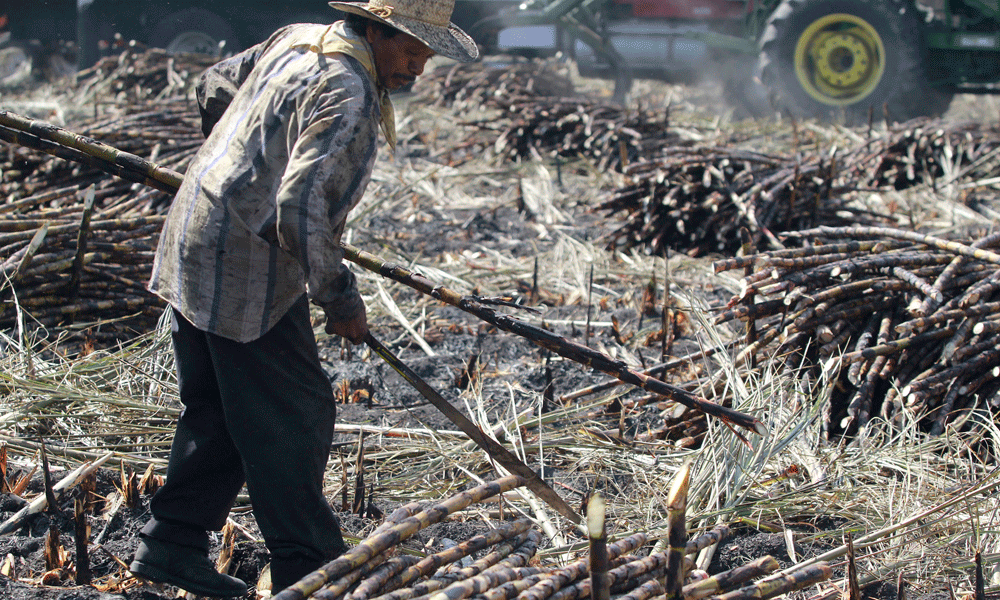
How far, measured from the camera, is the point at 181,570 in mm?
2225

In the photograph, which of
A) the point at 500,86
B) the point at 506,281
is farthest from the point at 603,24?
the point at 506,281

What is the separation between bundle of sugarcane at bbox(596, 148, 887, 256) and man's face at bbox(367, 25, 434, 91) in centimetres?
366

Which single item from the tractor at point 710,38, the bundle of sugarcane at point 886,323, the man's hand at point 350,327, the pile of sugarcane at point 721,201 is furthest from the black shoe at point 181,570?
the tractor at point 710,38

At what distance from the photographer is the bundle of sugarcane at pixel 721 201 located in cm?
549

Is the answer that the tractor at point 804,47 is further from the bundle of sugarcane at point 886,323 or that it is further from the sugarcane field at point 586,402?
the bundle of sugarcane at point 886,323

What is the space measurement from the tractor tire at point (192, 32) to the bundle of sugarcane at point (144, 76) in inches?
55.5

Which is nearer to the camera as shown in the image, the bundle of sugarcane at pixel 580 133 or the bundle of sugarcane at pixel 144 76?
the bundle of sugarcane at pixel 580 133

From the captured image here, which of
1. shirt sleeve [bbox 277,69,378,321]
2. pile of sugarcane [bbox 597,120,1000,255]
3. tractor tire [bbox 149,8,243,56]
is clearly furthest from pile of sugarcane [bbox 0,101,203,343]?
tractor tire [bbox 149,8,243,56]

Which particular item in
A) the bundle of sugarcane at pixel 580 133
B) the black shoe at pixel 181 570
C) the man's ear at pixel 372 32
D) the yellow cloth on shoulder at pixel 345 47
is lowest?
the black shoe at pixel 181 570

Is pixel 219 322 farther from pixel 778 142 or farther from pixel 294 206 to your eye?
pixel 778 142


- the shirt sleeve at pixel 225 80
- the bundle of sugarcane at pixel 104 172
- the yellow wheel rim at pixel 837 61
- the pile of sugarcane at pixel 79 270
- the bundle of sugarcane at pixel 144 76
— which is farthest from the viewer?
the yellow wheel rim at pixel 837 61

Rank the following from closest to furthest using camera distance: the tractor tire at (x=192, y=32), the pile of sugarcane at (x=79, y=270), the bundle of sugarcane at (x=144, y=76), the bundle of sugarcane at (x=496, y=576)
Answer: the bundle of sugarcane at (x=496, y=576) → the pile of sugarcane at (x=79, y=270) → the bundle of sugarcane at (x=144, y=76) → the tractor tire at (x=192, y=32)

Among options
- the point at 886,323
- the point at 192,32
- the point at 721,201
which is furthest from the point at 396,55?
the point at 192,32

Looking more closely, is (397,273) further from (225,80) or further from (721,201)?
(721,201)
